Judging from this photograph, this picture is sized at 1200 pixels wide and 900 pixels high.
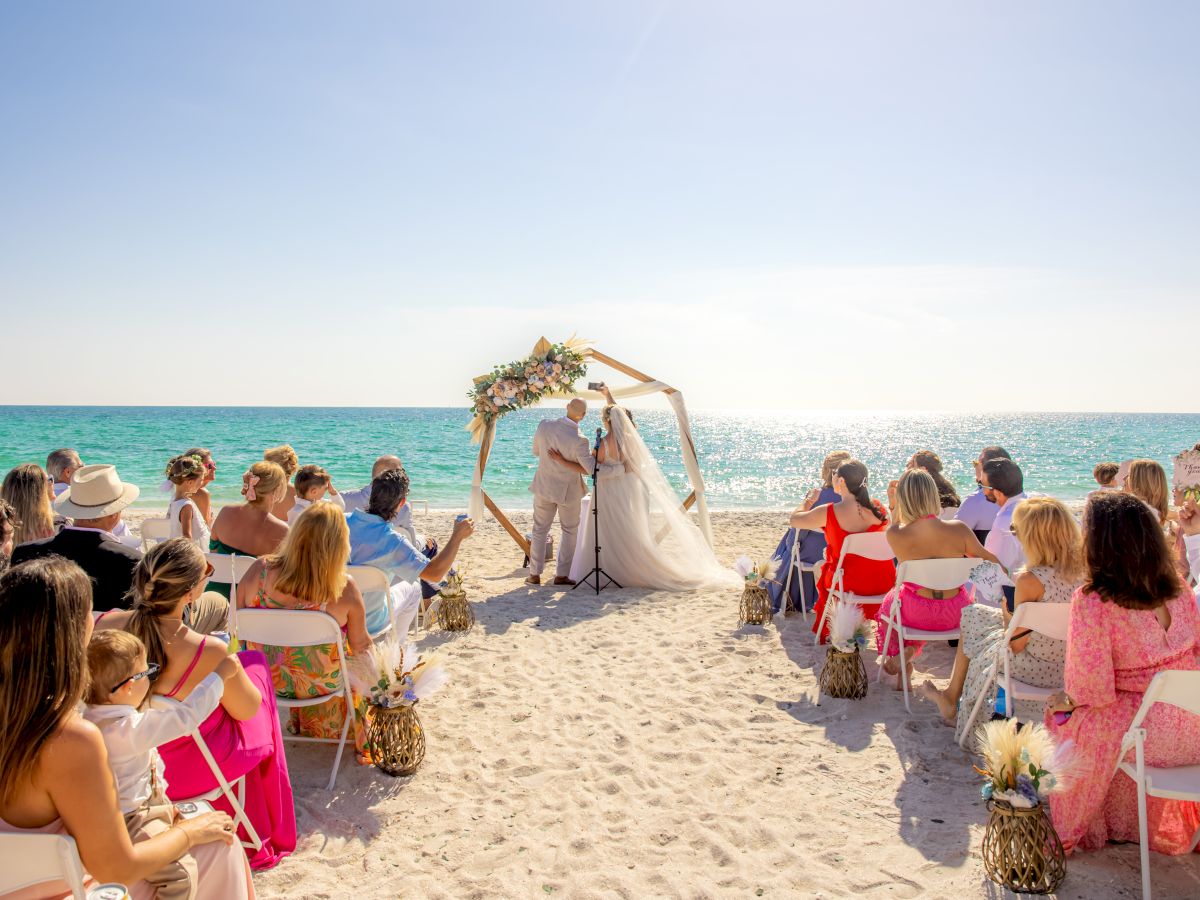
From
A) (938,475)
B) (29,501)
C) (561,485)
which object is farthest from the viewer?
(561,485)

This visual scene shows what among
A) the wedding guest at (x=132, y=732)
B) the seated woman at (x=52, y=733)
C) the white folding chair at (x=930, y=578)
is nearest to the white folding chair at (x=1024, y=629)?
the white folding chair at (x=930, y=578)

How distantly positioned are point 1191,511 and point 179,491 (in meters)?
7.07

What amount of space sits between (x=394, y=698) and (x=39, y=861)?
2090mm

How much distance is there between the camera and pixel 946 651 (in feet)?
20.1

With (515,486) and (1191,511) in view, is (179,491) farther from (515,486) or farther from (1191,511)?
(515,486)

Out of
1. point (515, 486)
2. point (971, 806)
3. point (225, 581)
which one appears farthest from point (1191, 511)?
point (515, 486)

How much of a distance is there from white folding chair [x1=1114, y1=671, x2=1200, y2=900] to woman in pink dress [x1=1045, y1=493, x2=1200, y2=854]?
0.09m

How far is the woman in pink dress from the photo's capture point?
2.93 metres

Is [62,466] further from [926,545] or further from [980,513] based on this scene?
[980,513]

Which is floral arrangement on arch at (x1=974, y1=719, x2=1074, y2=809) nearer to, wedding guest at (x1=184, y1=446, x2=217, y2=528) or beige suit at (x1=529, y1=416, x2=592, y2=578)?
wedding guest at (x1=184, y1=446, x2=217, y2=528)

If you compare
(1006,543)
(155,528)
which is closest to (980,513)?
(1006,543)

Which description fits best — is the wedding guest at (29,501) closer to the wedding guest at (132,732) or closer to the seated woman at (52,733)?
the wedding guest at (132,732)

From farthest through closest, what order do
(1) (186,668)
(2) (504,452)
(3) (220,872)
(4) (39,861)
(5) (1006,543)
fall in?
(2) (504,452) < (5) (1006,543) < (1) (186,668) < (3) (220,872) < (4) (39,861)

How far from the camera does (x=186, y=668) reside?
2846mm
